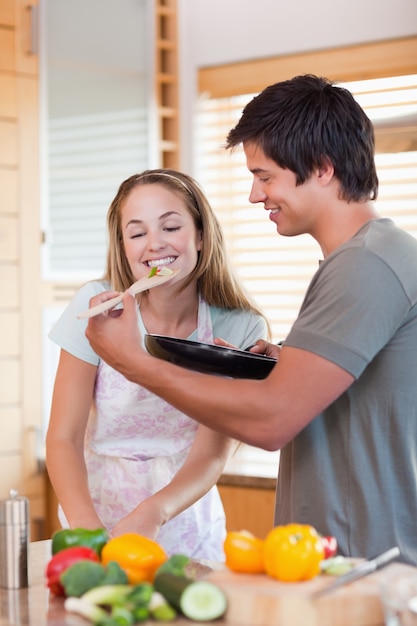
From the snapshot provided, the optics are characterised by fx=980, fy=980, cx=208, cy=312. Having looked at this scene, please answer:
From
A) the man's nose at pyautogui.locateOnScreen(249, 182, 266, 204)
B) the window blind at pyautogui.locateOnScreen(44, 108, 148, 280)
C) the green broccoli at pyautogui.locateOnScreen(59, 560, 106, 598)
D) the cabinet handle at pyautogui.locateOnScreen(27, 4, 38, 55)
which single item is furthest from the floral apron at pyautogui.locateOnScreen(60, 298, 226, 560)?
the cabinet handle at pyautogui.locateOnScreen(27, 4, 38, 55)

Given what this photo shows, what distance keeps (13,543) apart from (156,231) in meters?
0.78

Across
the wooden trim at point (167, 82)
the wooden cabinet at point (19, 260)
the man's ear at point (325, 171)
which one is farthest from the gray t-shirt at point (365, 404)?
the wooden trim at point (167, 82)

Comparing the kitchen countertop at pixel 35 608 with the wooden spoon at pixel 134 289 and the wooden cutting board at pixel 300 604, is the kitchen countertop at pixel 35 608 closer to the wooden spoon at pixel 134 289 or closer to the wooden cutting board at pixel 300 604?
the wooden cutting board at pixel 300 604

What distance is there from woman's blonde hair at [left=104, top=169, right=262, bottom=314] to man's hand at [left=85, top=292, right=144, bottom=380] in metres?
0.51

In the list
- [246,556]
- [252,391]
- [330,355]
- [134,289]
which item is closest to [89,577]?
[246,556]

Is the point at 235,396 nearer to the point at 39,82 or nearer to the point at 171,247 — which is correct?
the point at 171,247

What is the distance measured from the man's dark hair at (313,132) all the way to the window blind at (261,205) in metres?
1.65

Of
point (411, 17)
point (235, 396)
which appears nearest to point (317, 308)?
point (235, 396)

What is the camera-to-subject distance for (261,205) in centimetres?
376

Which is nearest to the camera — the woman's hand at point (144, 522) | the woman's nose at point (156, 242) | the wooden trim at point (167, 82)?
the woman's hand at point (144, 522)

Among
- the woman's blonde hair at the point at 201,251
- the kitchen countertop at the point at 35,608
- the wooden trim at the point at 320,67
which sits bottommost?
the kitchen countertop at the point at 35,608

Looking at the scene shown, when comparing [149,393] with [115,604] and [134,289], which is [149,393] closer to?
[134,289]

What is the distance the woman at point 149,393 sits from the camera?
206 cm

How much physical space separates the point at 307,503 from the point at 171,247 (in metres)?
0.68
